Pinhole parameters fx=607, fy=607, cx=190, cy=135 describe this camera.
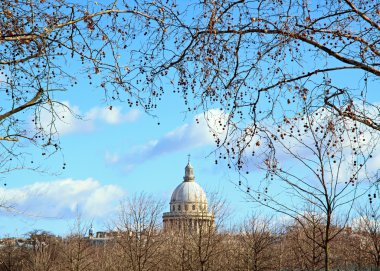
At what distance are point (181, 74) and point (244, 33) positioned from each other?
0.99 m

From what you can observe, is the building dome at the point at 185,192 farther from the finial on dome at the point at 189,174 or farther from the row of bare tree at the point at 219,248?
the row of bare tree at the point at 219,248

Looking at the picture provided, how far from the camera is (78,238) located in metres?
42.3

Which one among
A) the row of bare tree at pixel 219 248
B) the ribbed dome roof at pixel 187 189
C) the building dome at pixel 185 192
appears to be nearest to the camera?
the row of bare tree at pixel 219 248

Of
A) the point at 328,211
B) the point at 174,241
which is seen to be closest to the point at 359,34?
the point at 328,211

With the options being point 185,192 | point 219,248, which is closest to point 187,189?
point 185,192

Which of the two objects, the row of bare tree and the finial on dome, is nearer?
the row of bare tree

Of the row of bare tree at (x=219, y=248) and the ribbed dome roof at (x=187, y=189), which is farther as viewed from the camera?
the ribbed dome roof at (x=187, y=189)

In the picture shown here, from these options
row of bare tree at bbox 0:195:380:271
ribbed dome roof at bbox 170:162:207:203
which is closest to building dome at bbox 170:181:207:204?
ribbed dome roof at bbox 170:162:207:203

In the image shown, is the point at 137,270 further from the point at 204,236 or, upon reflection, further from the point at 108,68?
the point at 108,68

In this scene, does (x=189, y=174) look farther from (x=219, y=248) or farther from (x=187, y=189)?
(x=219, y=248)

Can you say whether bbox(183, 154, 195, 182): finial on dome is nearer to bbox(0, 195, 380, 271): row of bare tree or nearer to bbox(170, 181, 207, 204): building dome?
bbox(170, 181, 207, 204): building dome

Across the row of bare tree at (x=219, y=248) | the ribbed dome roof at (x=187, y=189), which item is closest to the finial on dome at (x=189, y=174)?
the ribbed dome roof at (x=187, y=189)

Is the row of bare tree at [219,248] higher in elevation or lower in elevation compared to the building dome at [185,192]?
lower

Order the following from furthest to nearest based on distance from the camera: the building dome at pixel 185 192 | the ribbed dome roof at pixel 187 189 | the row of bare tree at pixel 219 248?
the ribbed dome roof at pixel 187 189, the building dome at pixel 185 192, the row of bare tree at pixel 219 248
